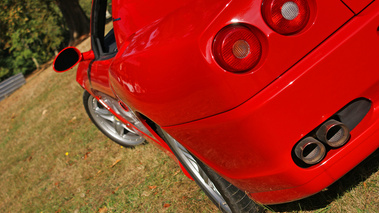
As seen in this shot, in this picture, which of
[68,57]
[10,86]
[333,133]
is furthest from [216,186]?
[10,86]

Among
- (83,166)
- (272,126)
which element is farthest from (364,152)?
(83,166)

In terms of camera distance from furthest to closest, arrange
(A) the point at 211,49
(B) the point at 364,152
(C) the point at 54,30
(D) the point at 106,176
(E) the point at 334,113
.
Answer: (C) the point at 54,30, (D) the point at 106,176, (B) the point at 364,152, (E) the point at 334,113, (A) the point at 211,49

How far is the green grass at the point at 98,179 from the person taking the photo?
2412 mm

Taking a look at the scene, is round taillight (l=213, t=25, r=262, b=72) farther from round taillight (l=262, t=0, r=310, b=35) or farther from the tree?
the tree

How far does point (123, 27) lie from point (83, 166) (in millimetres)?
2938

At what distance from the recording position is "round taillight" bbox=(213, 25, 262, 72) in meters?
1.47

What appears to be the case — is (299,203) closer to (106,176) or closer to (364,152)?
(364,152)

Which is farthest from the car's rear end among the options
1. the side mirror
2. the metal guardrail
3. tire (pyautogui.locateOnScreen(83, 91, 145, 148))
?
the metal guardrail

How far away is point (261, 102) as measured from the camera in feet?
4.99

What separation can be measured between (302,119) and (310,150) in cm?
20

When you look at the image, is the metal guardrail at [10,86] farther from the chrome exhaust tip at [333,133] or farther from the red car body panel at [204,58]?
the chrome exhaust tip at [333,133]

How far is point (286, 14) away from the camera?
145cm

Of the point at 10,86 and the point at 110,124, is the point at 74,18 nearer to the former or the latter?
the point at 10,86

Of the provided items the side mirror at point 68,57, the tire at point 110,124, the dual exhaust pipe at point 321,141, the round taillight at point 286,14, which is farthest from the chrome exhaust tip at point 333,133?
the tire at point 110,124
